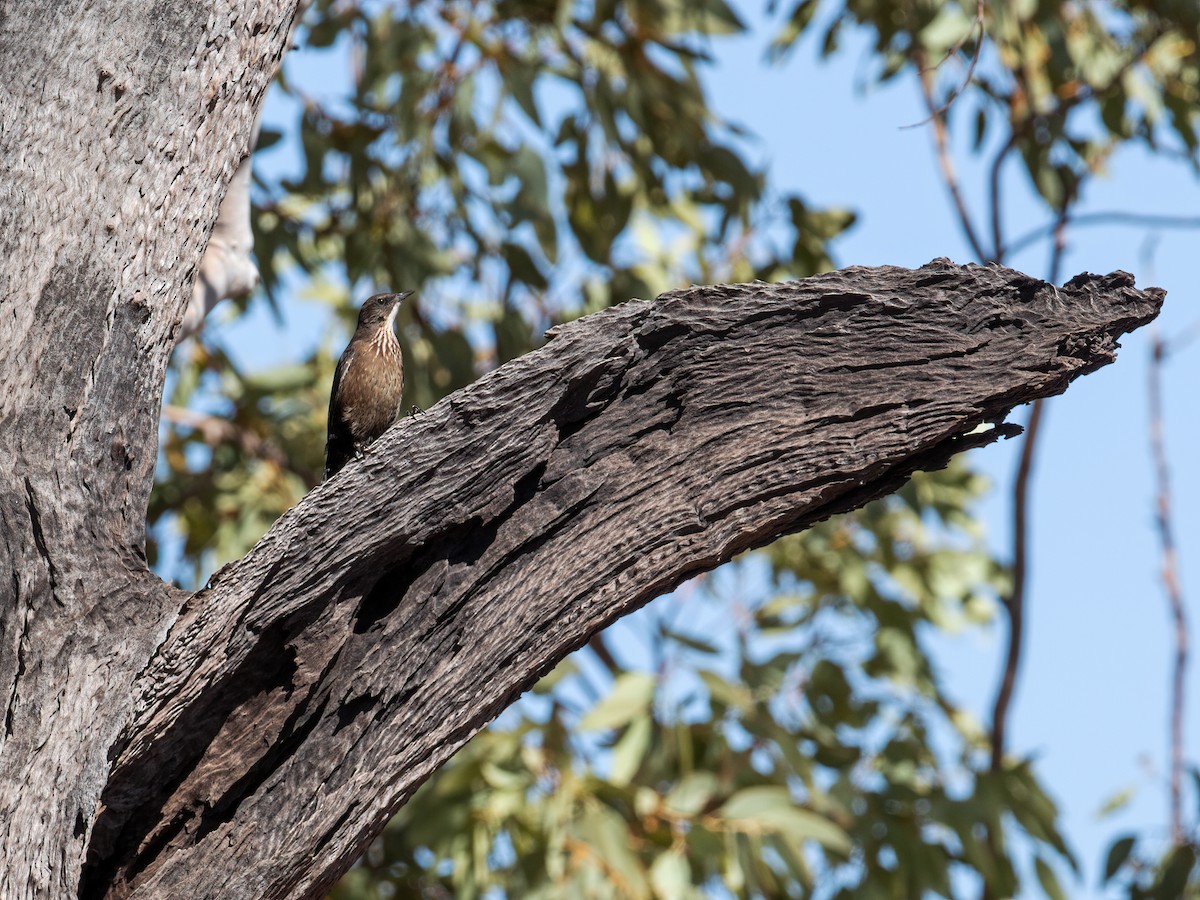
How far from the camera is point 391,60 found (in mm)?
5613

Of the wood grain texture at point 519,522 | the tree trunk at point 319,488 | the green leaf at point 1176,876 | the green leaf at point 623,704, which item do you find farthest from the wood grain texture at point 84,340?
the green leaf at point 1176,876

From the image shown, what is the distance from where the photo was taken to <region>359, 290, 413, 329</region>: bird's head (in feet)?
15.5

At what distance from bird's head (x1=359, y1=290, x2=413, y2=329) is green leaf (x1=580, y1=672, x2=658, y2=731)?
1.48 m

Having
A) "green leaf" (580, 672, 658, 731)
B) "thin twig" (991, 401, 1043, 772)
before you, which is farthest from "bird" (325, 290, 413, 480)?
"thin twig" (991, 401, 1043, 772)

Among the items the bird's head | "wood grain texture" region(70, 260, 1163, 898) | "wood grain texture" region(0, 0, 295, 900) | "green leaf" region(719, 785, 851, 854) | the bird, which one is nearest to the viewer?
"wood grain texture" region(0, 0, 295, 900)

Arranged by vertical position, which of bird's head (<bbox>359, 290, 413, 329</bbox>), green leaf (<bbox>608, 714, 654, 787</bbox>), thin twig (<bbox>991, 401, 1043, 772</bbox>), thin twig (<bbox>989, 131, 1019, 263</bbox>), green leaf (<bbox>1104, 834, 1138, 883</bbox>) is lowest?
green leaf (<bbox>1104, 834, 1138, 883</bbox>)

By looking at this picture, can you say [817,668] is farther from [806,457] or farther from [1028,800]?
[806,457]

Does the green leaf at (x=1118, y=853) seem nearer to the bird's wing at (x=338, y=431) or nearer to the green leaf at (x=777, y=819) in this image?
the green leaf at (x=777, y=819)

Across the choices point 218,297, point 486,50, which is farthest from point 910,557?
point 218,297

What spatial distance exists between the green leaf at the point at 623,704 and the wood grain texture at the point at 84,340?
279cm

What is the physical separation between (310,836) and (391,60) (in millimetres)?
4020

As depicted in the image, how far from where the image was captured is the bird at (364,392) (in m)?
4.43

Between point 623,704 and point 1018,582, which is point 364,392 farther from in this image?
point 1018,582

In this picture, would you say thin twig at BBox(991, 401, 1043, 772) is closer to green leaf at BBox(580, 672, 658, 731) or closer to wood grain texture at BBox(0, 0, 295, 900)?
green leaf at BBox(580, 672, 658, 731)
